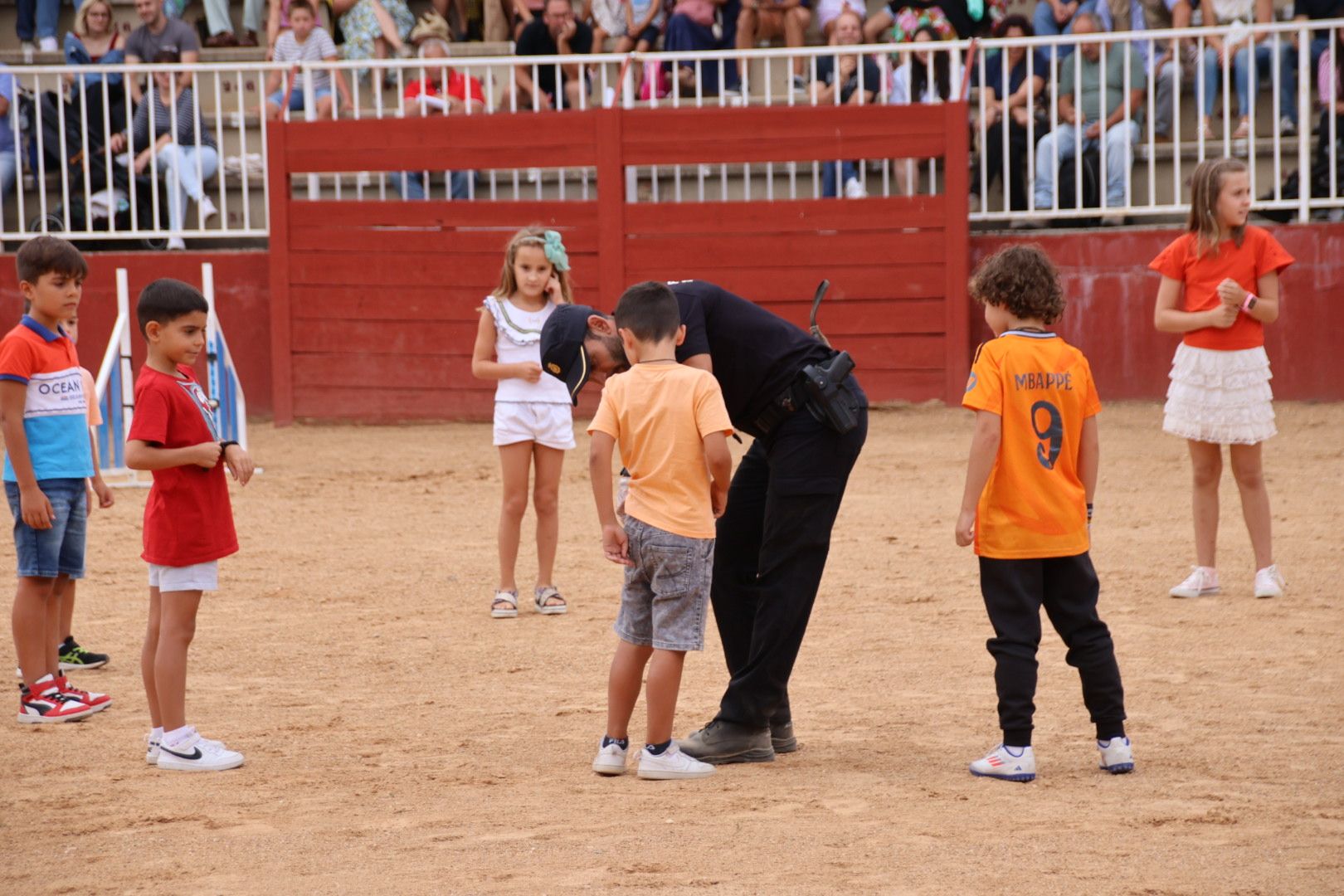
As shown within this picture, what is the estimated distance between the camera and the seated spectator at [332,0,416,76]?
13.9m

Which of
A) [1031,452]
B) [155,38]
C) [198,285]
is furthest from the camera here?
[155,38]

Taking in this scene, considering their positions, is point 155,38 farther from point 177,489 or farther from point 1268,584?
point 1268,584

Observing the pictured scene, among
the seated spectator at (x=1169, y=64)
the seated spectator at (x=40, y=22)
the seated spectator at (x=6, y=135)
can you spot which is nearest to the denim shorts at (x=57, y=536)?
the seated spectator at (x=6, y=135)

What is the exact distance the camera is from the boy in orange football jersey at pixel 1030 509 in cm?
420

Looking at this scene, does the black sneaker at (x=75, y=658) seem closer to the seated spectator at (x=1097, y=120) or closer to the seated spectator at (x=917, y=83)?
the seated spectator at (x=917, y=83)

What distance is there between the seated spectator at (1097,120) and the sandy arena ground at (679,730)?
4421 millimetres

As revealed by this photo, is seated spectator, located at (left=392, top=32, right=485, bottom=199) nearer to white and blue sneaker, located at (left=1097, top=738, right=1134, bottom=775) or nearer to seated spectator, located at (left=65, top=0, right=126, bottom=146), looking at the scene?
seated spectator, located at (left=65, top=0, right=126, bottom=146)

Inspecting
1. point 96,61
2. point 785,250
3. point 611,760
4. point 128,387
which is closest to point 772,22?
point 785,250

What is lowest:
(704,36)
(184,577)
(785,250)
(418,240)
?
(184,577)

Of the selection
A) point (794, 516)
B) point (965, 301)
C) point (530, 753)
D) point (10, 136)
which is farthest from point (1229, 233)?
point (10, 136)

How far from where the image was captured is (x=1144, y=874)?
134 inches

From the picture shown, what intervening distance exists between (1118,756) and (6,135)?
11567 millimetres

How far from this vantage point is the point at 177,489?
4.42m

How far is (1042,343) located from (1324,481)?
554 centimetres
